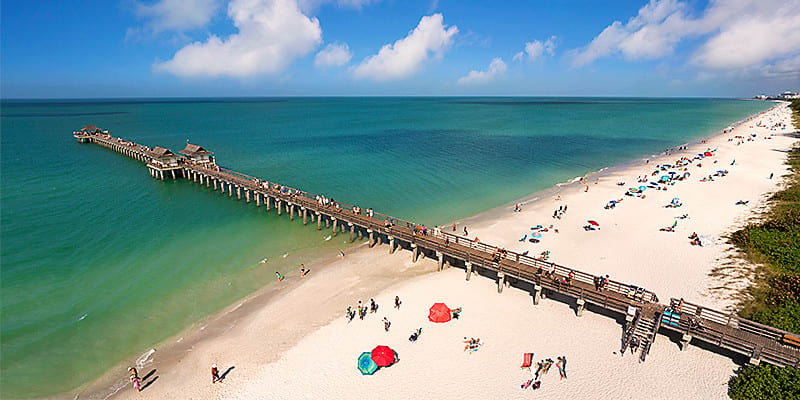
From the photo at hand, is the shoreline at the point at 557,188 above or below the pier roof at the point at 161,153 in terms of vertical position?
below

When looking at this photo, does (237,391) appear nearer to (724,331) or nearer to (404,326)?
(404,326)

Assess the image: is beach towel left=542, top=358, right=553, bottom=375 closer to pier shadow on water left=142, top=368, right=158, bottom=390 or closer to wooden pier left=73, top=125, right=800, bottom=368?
wooden pier left=73, top=125, right=800, bottom=368

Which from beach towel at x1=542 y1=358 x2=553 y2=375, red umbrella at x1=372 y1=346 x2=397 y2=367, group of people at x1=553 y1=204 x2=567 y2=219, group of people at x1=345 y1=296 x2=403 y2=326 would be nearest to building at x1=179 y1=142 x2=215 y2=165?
group of people at x1=345 y1=296 x2=403 y2=326

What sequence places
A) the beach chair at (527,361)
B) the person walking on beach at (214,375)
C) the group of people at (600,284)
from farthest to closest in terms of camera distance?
the group of people at (600,284), the person walking on beach at (214,375), the beach chair at (527,361)

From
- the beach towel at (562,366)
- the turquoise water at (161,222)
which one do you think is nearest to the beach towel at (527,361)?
the beach towel at (562,366)

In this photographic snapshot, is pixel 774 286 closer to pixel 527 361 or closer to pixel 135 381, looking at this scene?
pixel 527 361

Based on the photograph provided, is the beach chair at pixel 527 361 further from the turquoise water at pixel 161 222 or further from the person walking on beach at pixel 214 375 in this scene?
the turquoise water at pixel 161 222

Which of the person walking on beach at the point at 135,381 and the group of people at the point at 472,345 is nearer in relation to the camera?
the person walking on beach at the point at 135,381

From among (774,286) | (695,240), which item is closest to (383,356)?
(774,286)
